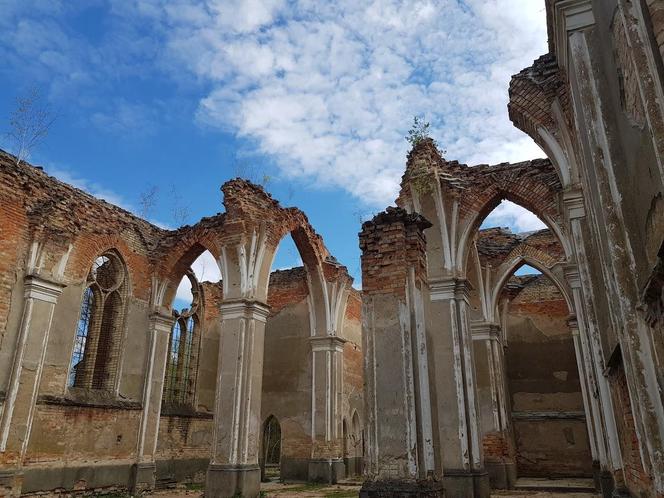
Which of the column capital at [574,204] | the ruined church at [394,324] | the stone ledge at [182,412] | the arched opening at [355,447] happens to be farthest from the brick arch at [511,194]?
the stone ledge at [182,412]

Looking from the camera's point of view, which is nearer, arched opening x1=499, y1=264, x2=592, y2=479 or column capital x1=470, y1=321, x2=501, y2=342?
column capital x1=470, y1=321, x2=501, y2=342

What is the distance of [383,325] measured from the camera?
285 inches

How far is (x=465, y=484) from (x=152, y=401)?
326 inches

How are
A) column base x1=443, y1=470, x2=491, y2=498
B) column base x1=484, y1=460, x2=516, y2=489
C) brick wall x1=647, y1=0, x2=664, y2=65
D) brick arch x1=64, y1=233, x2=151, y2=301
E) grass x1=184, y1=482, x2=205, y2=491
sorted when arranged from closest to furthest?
1. brick wall x1=647, y1=0, x2=664, y2=65
2. column base x1=443, y1=470, x2=491, y2=498
3. brick arch x1=64, y1=233, x2=151, y2=301
4. column base x1=484, y1=460, x2=516, y2=489
5. grass x1=184, y1=482, x2=205, y2=491

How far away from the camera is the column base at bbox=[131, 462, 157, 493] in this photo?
42.3ft

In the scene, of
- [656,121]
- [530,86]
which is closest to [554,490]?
[530,86]

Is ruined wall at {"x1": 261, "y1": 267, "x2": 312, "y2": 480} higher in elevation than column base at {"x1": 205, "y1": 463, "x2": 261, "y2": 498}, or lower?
higher

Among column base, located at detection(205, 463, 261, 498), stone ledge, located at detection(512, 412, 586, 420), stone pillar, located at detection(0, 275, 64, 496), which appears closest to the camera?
stone pillar, located at detection(0, 275, 64, 496)

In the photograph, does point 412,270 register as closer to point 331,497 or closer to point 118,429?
point 331,497

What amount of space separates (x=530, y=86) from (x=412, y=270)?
13.4 ft

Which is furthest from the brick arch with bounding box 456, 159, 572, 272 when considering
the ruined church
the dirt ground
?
the dirt ground

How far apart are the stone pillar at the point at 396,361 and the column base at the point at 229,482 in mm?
5132

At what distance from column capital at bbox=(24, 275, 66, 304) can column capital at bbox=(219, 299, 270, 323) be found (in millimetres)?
3649

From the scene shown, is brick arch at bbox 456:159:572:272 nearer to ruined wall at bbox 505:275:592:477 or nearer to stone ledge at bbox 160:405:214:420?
ruined wall at bbox 505:275:592:477
